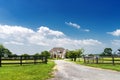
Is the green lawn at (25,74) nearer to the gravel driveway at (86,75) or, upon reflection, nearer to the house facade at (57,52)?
the gravel driveway at (86,75)

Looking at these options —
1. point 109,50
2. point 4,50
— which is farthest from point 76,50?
point 109,50

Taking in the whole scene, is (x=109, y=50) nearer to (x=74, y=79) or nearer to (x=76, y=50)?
(x=76, y=50)

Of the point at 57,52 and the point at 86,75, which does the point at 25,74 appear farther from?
the point at 57,52

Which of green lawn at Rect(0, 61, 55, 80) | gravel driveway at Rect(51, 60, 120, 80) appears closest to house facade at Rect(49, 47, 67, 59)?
gravel driveway at Rect(51, 60, 120, 80)

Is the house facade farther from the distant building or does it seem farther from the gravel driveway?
the gravel driveway

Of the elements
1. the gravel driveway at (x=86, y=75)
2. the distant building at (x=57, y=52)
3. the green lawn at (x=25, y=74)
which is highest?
the distant building at (x=57, y=52)

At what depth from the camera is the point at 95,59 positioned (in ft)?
132

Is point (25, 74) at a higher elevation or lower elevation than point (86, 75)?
higher

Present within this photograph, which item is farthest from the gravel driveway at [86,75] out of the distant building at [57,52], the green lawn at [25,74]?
the distant building at [57,52]

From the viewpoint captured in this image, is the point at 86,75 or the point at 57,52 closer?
the point at 86,75

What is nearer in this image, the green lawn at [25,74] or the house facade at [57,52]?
the green lawn at [25,74]

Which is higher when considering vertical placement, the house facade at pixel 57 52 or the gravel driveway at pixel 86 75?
the house facade at pixel 57 52

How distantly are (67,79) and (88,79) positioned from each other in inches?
49.1

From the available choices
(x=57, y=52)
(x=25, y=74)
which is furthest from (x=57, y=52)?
(x=25, y=74)
